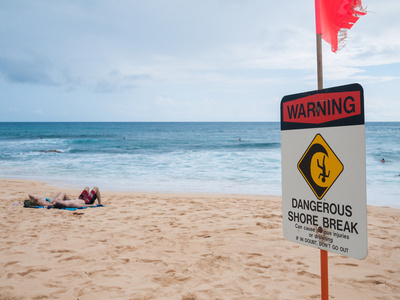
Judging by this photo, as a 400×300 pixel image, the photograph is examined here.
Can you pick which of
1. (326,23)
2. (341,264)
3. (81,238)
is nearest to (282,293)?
(341,264)

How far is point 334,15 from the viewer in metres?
2.11

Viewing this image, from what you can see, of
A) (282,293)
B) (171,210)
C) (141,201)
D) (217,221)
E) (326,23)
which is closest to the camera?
(326,23)

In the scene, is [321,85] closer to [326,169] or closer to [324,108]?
[324,108]

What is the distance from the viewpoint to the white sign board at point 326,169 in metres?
1.55

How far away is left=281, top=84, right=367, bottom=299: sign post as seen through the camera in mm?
1553

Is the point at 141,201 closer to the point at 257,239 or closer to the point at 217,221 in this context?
the point at 217,221

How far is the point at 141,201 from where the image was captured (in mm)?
7957

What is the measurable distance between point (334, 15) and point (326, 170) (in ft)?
3.68

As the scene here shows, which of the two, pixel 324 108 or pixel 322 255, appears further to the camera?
pixel 322 255

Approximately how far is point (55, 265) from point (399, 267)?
4.06 metres

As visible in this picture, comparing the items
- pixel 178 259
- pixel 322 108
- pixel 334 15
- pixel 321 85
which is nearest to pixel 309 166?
pixel 322 108

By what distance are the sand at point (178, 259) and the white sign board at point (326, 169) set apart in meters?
1.58

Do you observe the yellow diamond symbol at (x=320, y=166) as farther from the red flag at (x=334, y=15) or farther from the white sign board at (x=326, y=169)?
the red flag at (x=334, y=15)

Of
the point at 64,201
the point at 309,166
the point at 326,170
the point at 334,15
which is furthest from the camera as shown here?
the point at 64,201
